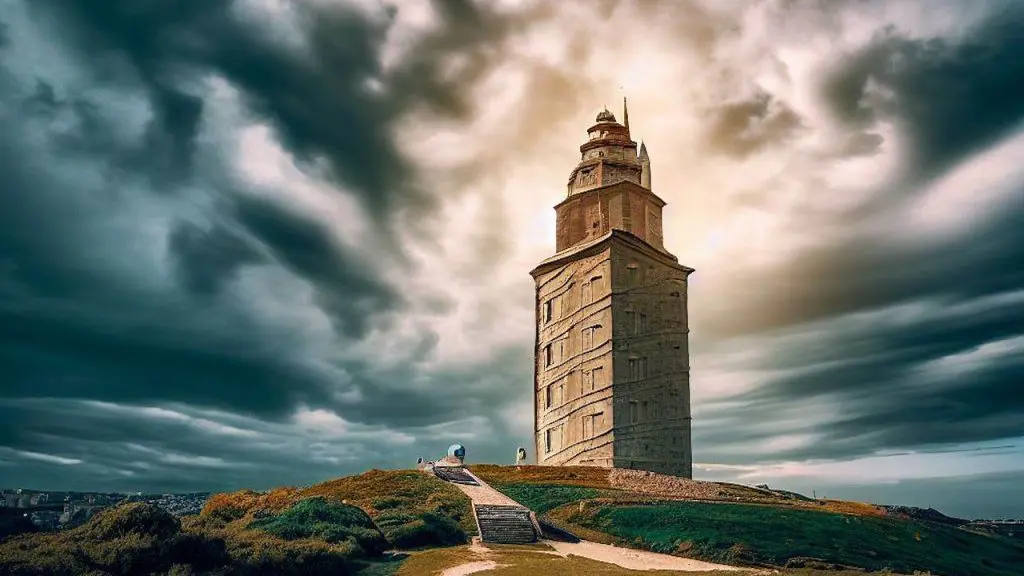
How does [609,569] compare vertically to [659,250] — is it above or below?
below

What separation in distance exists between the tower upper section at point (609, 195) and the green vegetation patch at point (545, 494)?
71.5 feet

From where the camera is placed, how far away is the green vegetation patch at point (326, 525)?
Result: 24.5 metres

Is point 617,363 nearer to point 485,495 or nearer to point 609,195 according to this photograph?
point 609,195

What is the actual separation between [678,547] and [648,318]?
2774cm

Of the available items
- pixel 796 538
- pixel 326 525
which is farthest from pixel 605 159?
pixel 326 525

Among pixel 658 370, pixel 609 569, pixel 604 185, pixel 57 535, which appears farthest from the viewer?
pixel 604 185

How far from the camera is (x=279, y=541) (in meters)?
22.1

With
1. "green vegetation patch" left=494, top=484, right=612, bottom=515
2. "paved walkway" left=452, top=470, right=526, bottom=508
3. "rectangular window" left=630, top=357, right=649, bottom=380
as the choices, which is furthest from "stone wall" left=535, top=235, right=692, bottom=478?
"paved walkway" left=452, top=470, right=526, bottom=508

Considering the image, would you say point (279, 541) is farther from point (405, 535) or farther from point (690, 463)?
point (690, 463)

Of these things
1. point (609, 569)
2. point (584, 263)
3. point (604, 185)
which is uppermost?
point (604, 185)

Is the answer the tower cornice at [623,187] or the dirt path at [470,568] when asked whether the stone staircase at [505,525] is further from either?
the tower cornice at [623,187]

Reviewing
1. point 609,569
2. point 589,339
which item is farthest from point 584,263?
point 609,569

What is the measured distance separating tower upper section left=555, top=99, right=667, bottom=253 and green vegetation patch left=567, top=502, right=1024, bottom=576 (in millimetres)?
27417

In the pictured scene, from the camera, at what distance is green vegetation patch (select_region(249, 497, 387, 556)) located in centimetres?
2448
